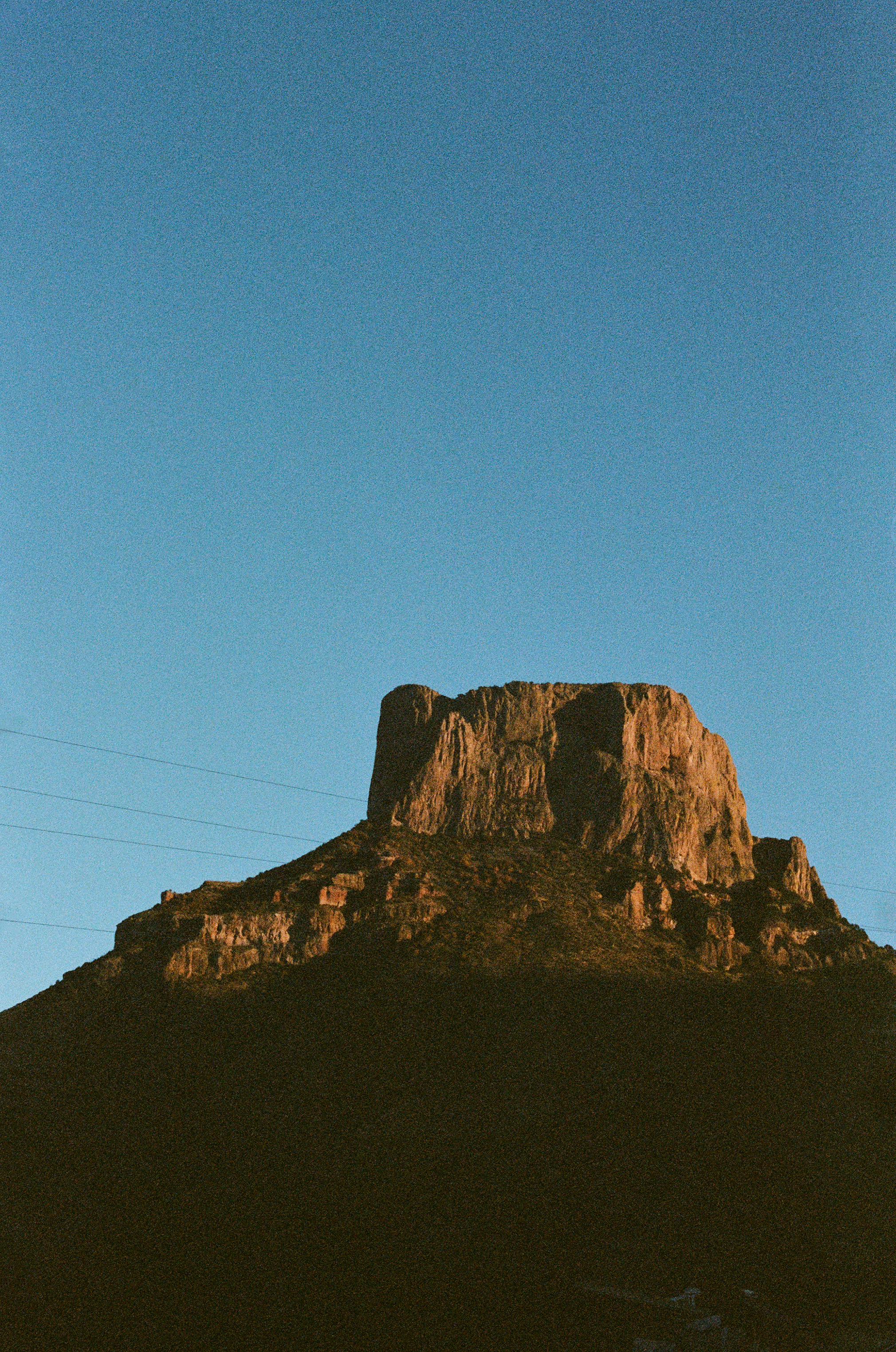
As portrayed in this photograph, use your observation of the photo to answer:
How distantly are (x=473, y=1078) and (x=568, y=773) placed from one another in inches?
1586

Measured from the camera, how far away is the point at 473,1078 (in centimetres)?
9850

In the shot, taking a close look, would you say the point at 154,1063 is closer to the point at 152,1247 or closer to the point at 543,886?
the point at 152,1247

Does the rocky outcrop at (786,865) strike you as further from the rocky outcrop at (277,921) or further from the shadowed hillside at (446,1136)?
the rocky outcrop at (277,921)

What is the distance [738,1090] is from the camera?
100062 mm

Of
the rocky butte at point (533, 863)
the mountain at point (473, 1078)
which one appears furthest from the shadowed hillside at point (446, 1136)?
the rocky butte at point (533, 863)

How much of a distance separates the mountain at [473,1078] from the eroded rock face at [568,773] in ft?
1.02

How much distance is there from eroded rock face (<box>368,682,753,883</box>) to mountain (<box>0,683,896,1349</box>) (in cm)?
31

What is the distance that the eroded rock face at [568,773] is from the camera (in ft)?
431

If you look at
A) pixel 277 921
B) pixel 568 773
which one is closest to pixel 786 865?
pixel 568 773

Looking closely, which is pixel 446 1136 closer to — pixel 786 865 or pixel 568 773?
pixel 568 773

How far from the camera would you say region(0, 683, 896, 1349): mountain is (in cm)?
8294

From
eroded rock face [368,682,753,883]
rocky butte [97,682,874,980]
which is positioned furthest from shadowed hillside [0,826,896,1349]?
eroded rock face [368,682,753,883]

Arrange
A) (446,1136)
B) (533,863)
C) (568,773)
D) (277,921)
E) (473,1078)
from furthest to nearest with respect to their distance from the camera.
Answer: (568,773)
(533,863)
(277,921)
(473,1078)
(446,1136)

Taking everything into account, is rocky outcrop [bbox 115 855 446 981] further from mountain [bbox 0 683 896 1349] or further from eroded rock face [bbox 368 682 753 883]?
eroded rock face [bbox 368 682 753 883]
